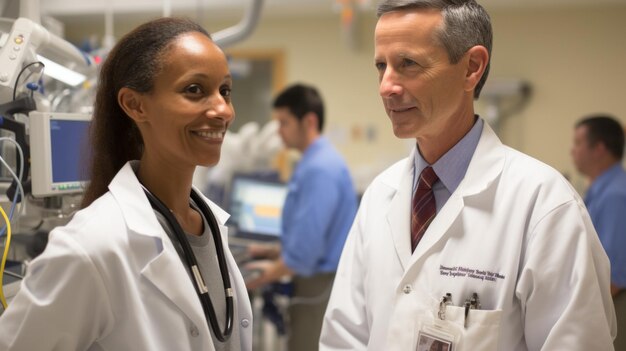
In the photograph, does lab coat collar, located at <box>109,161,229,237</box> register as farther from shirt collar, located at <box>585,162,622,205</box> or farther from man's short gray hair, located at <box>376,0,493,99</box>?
shirt collar, located at <box>585,162,622,205</box>

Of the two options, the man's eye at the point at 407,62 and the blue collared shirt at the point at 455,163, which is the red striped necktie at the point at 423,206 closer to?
the blue collared shirt at the point at 455,163

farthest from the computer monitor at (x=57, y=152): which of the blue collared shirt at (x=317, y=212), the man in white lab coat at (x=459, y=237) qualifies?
the blue collared shirt at (x=317, y=212)

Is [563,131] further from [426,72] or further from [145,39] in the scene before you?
[145,39]

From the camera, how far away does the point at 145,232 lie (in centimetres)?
101

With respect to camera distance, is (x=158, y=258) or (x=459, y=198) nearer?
(x=158, y=258)

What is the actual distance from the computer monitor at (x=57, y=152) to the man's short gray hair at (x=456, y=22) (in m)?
0.77

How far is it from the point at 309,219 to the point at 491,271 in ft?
5.40

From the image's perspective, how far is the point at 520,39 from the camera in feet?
16.8

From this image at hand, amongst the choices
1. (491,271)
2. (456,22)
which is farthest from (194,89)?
(491,271)

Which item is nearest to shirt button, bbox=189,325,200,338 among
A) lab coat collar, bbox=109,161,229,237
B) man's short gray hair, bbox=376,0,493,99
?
lab coat collar, bbox=109,161,229,237

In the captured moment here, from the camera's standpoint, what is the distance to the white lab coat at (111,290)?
90cm

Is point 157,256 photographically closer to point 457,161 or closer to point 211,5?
point 457,161

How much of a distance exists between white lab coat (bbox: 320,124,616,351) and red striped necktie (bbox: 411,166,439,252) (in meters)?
0.02

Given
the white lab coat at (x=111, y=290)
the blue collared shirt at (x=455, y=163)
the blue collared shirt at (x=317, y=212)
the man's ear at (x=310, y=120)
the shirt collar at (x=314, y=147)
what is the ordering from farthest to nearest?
the man's ear at (x=310, y=120)
the shirt collar at (x=314, y=147)
the blue collared shirt at (x=317, y=212)
the blue collared shirt at (x=455, y=163)
the white lab coat at (x=111, y=290)
